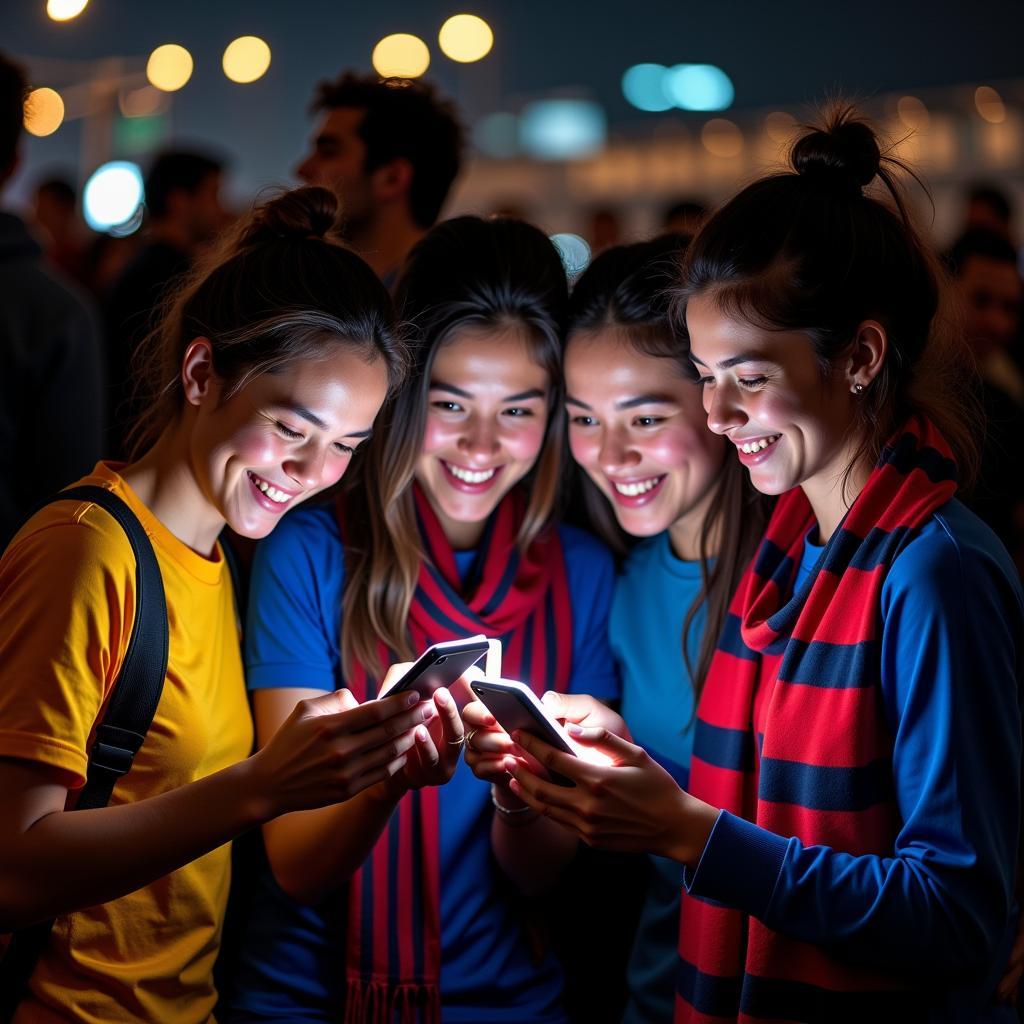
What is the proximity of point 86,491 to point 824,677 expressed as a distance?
1416 mm

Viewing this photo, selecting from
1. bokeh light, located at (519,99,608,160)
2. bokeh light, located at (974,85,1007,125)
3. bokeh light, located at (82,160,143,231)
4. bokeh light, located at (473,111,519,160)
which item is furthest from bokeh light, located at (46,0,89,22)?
bokeh light, located at (519,99,608,160)

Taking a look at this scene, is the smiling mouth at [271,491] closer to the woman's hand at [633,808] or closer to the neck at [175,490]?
the neck at [175,490]

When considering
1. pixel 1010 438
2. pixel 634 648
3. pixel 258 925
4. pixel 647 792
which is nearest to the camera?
pixel 647 792

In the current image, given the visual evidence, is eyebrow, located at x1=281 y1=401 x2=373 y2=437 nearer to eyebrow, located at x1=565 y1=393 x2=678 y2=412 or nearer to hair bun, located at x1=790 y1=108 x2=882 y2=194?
eyebrow, located at x1=565 y1=393 x2=678 y2=412

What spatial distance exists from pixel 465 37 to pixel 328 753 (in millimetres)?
7422

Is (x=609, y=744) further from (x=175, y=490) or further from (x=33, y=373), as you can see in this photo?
(x=33, y=373)

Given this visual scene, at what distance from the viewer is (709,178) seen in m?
37.4

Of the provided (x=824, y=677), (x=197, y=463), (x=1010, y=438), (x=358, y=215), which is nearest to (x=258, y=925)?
(x=197, y=463)

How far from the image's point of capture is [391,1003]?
255cm

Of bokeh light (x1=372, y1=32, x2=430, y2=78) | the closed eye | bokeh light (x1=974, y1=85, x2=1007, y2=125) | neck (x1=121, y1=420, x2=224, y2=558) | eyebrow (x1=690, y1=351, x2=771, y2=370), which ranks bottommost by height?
neck (x1=121, y1=420, x2=224, y2=558)

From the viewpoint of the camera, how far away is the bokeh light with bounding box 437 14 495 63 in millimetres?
8266

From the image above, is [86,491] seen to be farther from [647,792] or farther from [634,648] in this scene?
[634,648]

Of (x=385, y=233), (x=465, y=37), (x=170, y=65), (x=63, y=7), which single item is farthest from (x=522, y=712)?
(x=170, y=65)

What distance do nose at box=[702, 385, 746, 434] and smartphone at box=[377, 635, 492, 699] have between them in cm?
65
